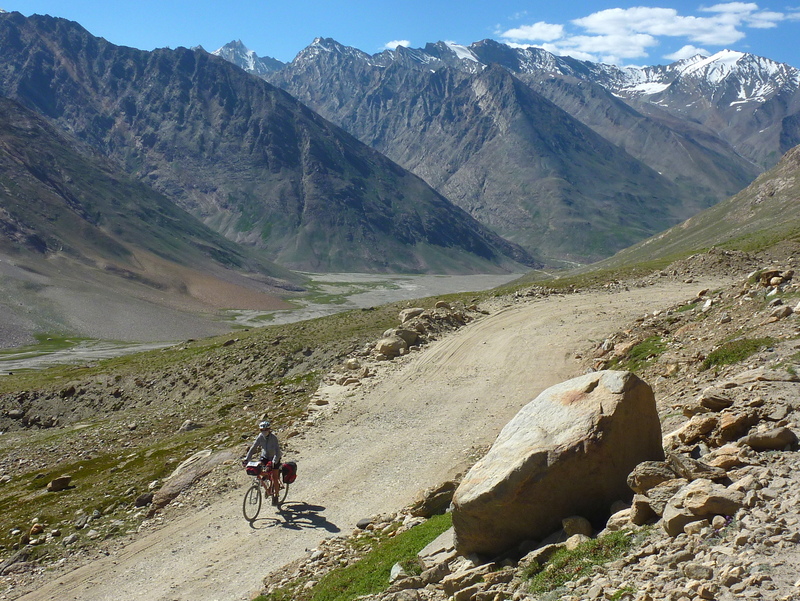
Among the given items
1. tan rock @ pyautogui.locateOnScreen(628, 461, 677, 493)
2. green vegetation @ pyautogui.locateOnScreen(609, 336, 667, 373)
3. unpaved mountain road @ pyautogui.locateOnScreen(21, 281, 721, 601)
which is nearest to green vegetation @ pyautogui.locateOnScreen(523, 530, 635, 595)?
tan rock @ pyautogui.locateOnScreen(628, 461, 677, 493)

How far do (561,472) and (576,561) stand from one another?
76.2 inches

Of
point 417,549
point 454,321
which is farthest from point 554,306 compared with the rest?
point 417,549

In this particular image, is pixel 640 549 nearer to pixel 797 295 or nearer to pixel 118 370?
pixel 797 295

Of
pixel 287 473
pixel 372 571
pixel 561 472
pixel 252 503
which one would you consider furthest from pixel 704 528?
pixel 252 503

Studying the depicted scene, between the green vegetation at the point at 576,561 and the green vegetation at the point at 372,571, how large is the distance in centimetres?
375

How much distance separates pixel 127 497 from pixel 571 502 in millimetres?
20460

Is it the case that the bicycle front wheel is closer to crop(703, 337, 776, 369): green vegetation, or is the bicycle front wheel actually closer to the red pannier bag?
the red pannier bag

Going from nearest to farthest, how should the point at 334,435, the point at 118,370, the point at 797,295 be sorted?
the point at 797,295, the point at 334,435, the point at 118,370

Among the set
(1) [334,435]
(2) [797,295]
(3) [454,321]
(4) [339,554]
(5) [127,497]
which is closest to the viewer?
(4) [339,554]

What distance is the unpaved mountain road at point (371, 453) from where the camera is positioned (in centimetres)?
1973

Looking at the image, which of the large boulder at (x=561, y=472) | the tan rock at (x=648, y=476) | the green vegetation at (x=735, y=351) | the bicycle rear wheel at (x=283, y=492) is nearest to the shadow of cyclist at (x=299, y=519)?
the bicycle rear wheel at (x=283, y=492)

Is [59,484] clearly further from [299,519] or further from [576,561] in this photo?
[576,561]

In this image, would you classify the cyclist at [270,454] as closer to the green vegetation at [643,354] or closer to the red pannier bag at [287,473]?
the red pannier bag at [287,473]

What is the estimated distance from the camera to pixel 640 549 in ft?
35.1
